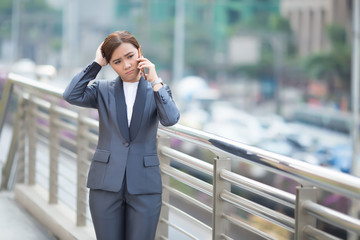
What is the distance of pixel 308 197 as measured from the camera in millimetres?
1929

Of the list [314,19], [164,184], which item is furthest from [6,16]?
[164,184]

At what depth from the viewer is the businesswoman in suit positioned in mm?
2273

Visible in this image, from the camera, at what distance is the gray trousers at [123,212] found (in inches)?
91.1

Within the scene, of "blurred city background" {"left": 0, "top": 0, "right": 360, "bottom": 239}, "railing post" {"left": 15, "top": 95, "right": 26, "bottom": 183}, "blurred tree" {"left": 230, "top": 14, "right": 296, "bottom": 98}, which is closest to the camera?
"railing post" {"left": 15, "top": 95, "right": 26, "bottom": 183}

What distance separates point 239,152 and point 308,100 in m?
42.7

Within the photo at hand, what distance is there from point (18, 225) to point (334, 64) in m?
40.2

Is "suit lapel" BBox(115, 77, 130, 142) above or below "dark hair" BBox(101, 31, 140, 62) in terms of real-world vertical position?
below

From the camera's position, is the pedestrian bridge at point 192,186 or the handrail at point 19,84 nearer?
the pedestrian bridge at point 192,186

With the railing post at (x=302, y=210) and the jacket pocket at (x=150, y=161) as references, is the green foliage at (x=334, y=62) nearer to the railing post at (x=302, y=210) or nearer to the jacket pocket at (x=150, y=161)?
the jacket pocket at (x=150, y=161)

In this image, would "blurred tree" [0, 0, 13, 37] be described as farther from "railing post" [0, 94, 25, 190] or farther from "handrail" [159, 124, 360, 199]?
"handrail" [159, 124, 360, 199]

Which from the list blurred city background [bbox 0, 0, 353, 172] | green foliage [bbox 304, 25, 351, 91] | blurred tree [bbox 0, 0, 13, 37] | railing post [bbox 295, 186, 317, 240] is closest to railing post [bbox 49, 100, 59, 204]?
railing post [bbox 295, 186, 317, 240]

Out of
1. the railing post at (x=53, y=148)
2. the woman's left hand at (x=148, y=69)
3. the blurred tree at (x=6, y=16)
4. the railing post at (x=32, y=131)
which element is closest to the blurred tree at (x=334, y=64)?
the blurred tree at (x=6, y=16)

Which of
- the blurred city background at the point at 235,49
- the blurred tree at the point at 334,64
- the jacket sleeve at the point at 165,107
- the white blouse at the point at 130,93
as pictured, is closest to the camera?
the jacket sleeve at the point at 165,107

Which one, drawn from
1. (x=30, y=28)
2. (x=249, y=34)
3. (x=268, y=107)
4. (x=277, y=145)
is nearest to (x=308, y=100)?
(x=268, y=107)
